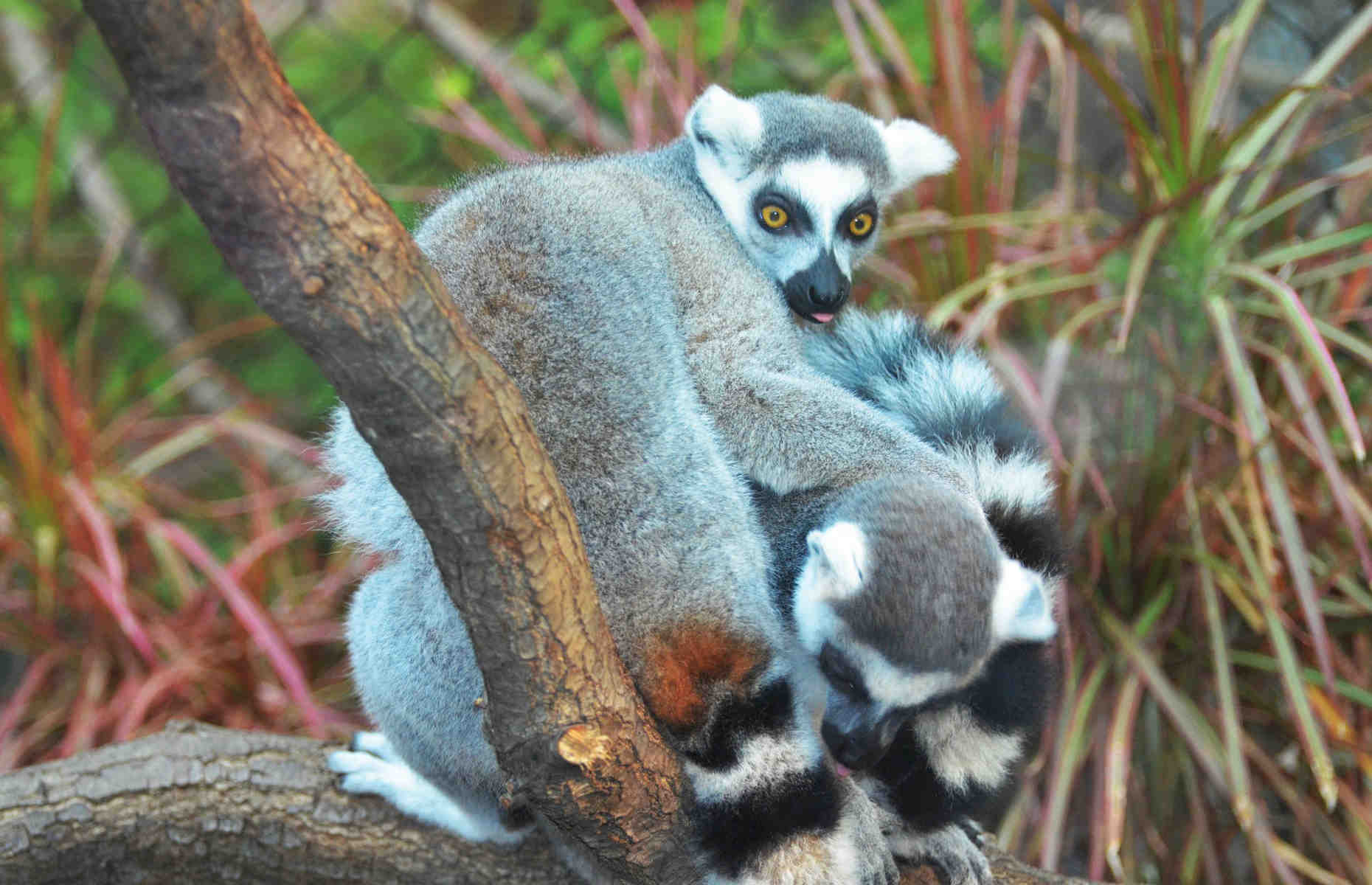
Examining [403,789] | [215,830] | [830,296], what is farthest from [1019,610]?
[215,830]

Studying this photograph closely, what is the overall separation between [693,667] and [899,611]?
0.28m

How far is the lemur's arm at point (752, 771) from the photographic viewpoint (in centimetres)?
147

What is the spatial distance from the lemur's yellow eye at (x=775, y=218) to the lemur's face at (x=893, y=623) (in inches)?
31.8

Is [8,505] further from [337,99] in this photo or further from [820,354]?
[820,354]

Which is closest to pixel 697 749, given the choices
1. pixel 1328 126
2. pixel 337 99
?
pixel 1328 126

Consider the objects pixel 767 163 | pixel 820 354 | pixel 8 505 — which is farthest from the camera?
pixel 8 505

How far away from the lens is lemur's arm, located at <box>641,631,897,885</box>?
1471 millimetres

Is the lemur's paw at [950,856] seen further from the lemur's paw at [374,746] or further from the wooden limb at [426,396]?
the lemur's paw at [374,746]

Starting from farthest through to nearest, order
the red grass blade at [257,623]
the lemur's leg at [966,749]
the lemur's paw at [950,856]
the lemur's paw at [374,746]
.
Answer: the red grass blade at [257,623] < the lemur's paw at [374,746] < the lemur's paw at [950,856] < the lemur's leg at [966,749]

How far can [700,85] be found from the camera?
12.3 feet

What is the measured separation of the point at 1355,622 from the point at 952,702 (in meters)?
1.75

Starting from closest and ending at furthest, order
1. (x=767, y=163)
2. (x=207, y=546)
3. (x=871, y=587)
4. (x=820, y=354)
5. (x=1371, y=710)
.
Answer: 1. (x=871, y=587)
2. (x=820, y=354)
3. (x=767, y=163)
4. (x=1371, y=710)
5. (x=207, y=546)

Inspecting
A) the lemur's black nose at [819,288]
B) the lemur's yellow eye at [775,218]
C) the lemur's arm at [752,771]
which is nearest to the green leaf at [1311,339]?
the lemur's black nose at [819,288]

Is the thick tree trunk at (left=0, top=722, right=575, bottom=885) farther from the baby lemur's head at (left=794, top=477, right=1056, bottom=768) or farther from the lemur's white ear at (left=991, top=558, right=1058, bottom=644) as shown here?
the lemur's white ear at (left=991, top=558, right=1058, bottom=644)
